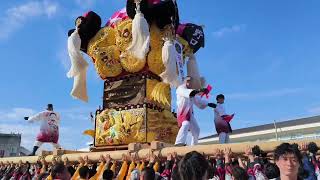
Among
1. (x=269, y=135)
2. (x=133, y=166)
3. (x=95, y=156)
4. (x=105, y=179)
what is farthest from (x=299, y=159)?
(x=269, y=135)

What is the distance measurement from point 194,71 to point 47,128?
140 inches

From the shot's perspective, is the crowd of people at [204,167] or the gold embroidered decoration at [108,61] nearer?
the crowd of people at [204,167]

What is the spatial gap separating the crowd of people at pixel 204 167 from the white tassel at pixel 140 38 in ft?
6.17

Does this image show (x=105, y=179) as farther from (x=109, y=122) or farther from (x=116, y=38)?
(x=116, y=38)

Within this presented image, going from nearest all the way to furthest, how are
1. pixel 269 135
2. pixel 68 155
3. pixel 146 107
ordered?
pixel 68 155 < pixel 146 107 < pixel 269 135

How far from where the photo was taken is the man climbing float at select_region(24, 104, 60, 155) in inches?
340

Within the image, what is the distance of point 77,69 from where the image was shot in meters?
7.43

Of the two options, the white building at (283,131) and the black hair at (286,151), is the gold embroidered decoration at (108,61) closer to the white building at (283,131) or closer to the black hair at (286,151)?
the black hair at (286,151)

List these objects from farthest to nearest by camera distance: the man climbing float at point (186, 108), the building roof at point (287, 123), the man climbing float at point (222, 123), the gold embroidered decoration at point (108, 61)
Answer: the building roof at point (287, 123)
the gold embroidered decoration at point (108, 61)
the man climbing float at point (222, 123)
the man climbing float at point (186, 108)

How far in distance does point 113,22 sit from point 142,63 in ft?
3.93

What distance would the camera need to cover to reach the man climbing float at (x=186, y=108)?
5957 millimetres

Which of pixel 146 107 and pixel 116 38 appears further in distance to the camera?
pixel 116 38

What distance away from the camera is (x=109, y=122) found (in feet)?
23.5

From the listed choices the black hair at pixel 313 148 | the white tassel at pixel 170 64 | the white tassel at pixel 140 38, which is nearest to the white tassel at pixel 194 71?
the white tassel at pixel 170 64
